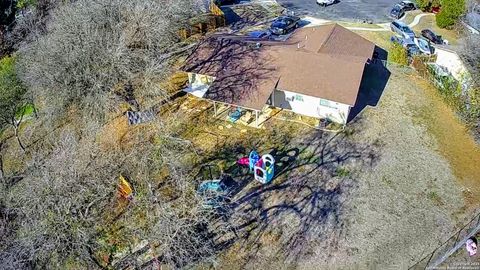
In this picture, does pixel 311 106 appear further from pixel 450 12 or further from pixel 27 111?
pixel 27 111

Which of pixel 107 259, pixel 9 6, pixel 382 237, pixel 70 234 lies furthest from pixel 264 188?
pixel 9 6

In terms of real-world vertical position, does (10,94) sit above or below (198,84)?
above

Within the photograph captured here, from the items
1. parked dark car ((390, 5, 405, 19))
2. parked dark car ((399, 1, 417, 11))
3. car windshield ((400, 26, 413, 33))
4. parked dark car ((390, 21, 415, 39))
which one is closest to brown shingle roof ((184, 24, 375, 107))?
parked dark car ((390, 21, 415, 39))

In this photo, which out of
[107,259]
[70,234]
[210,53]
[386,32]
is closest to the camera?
[70,234]

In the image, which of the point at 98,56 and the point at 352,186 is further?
the point at 98,56

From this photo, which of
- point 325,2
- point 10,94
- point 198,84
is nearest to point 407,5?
point 325,2

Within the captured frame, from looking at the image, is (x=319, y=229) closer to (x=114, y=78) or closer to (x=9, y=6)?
(x=114, y=78)
